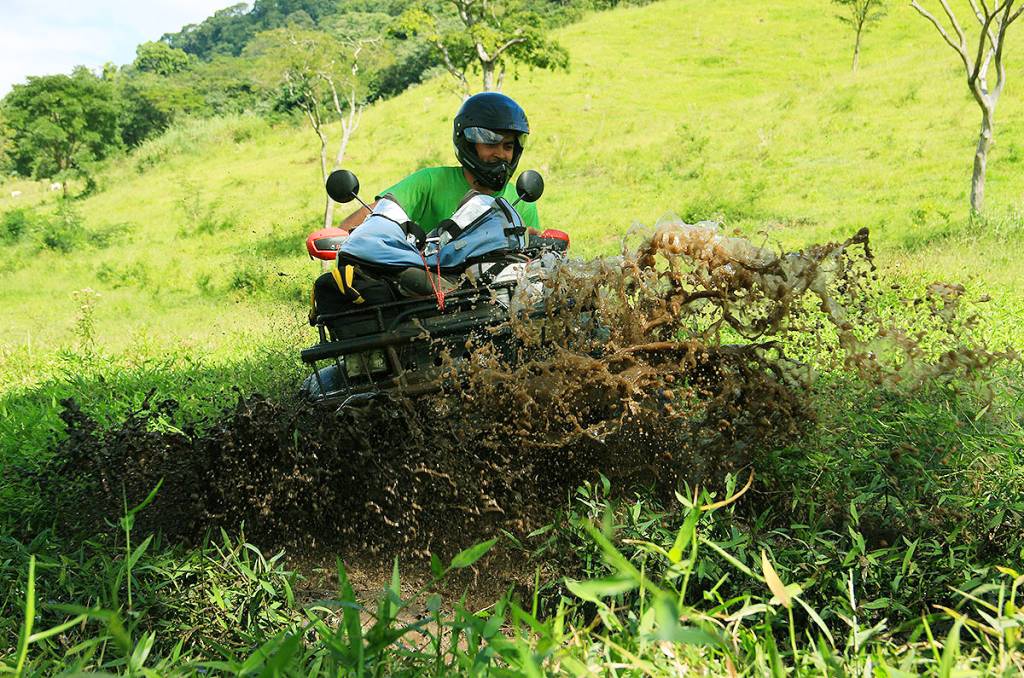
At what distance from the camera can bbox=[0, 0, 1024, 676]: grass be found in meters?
2.35

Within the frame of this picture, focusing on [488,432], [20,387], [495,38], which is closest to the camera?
[488,432]

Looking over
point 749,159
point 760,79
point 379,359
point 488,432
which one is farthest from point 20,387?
point 760,79

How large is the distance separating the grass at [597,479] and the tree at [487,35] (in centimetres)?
314

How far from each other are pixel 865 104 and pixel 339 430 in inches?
886

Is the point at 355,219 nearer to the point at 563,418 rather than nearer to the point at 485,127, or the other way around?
the point at 485,127

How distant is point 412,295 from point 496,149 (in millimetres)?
1050

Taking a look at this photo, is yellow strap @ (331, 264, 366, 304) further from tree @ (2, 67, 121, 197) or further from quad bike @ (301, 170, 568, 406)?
tree @ (2, 67, 121, 197)

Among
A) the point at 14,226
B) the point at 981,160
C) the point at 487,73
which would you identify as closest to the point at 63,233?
the point at 14,226

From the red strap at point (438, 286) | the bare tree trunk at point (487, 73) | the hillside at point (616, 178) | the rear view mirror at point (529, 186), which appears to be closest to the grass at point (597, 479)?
the hillside at point (616, 178)

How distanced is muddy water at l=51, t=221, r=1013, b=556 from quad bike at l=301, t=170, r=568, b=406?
0.19 m

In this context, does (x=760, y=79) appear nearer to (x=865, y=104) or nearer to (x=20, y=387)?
(x=865, y=104)

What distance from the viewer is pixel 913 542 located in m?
3.31

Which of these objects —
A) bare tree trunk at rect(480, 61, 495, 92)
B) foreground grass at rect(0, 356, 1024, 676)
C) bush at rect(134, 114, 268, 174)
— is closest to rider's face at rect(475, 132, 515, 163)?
foreground grass at rect(0, 356, 1024, 676)

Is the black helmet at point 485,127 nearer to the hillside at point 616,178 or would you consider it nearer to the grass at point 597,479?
the grass at point 597,479
